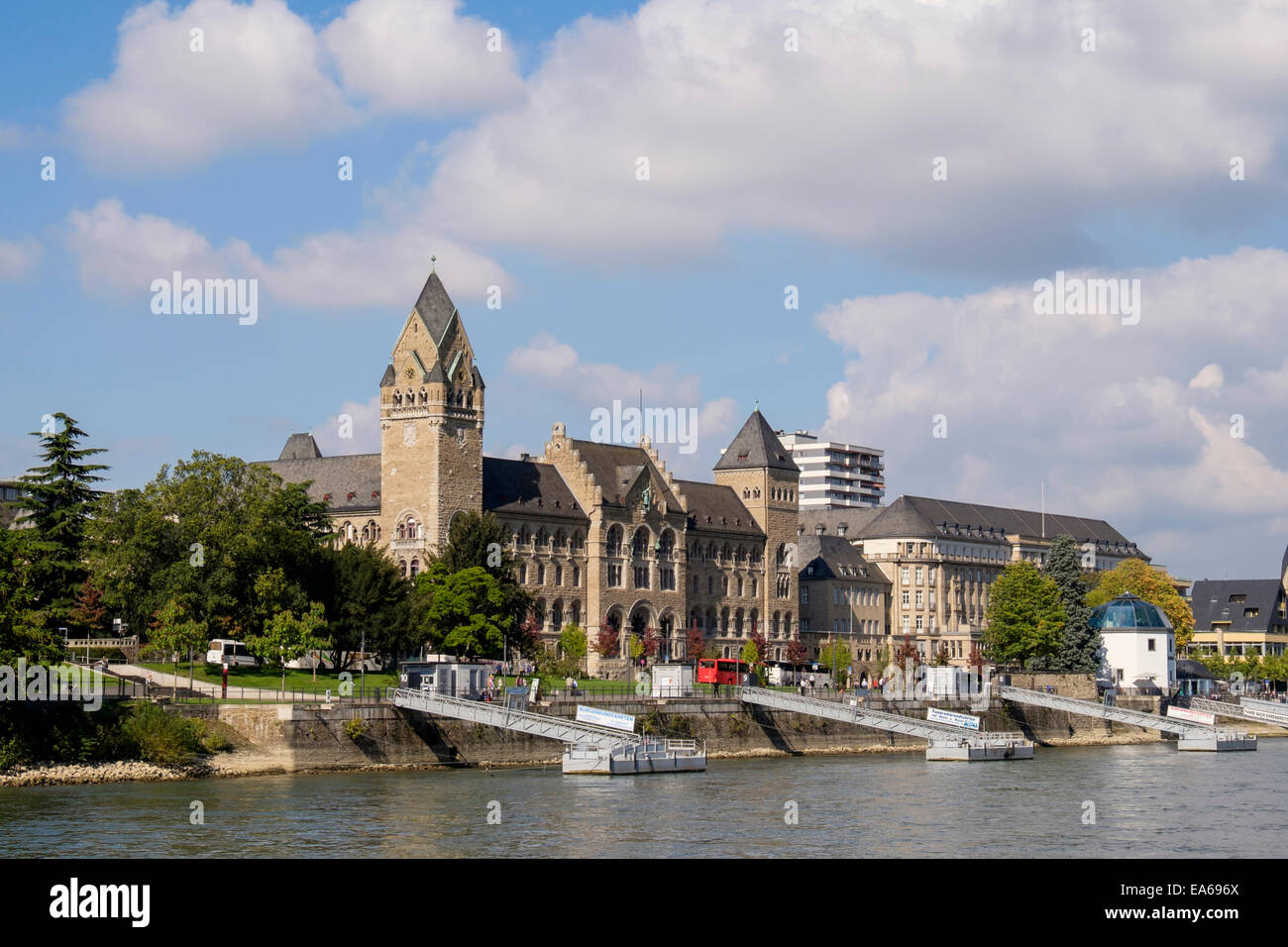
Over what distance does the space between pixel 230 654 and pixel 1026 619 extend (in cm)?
5887

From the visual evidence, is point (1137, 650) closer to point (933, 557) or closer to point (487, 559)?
point (487, 559)

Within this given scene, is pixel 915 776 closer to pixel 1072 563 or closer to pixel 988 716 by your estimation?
pixel 988 716

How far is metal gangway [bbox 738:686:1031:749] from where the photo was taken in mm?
78000

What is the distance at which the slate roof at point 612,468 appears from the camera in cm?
12850

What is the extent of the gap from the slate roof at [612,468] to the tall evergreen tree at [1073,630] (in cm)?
3064

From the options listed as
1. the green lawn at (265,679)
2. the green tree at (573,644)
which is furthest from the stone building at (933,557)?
the green lawn at (265,679)

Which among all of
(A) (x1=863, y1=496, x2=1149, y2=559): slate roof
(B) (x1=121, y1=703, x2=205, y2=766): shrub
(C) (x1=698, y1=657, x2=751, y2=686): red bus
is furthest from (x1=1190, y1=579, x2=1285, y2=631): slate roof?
(B) (x1=121, y1=703, x2=205, y2=766): shrub

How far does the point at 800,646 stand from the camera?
141 meters

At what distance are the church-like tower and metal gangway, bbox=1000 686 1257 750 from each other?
39157 mm

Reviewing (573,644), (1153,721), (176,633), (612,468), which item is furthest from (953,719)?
(612,468)

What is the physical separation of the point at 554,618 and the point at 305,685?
47895 millimetres

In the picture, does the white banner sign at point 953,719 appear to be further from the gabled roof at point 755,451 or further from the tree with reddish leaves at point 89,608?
the gabled roof at point 755,451

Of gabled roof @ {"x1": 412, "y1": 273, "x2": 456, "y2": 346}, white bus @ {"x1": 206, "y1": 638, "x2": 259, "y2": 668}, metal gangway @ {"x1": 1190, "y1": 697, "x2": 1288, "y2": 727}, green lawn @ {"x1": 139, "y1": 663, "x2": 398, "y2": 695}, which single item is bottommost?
metal gangway @ {"x1": 1190, "y1": 697, "x2": 1288, "y2": 727}

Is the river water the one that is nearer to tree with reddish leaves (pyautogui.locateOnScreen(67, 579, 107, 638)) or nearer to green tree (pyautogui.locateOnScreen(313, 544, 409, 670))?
tree with reddish leaves (pyautogui.locateOnScreen(67, 579, 107, 638))
